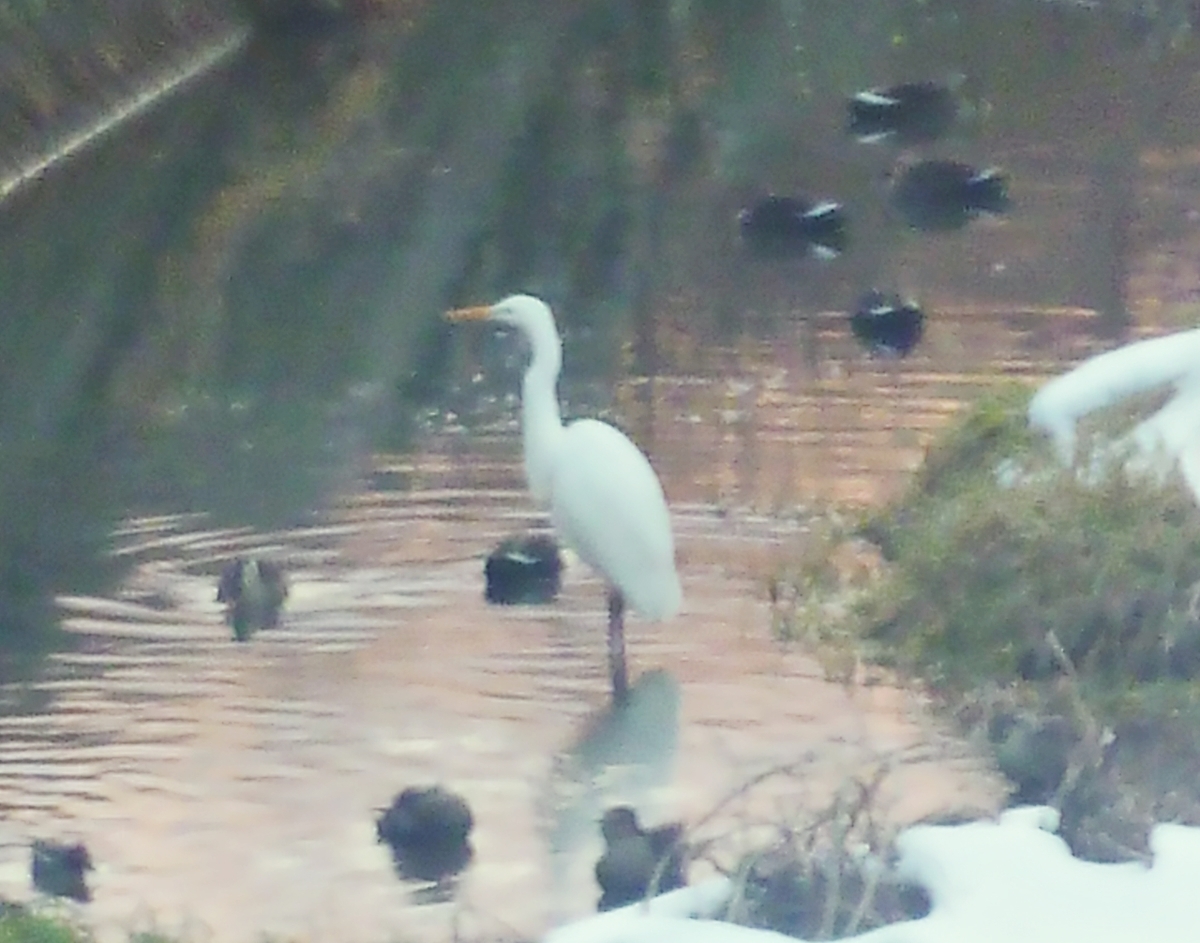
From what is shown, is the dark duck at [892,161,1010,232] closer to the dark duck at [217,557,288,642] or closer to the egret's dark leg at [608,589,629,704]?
the dark duck at [217,557,288,642]

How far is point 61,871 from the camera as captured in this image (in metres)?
4.91

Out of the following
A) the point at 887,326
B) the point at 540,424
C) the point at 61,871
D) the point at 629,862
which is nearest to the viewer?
the point at 629,862

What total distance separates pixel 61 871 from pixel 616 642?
1749mm

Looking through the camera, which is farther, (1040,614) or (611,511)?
(611,511)

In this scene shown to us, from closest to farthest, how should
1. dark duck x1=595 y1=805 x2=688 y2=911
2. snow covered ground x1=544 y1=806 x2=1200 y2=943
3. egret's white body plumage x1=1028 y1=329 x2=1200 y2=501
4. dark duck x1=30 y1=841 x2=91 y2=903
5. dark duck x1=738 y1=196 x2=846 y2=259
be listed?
snow covered ground x1=544 y1=806 x2=1200 y2=943, dark duck x1=595 y1=805 x2=688 y2=911, dark duck x1=30 y1=841 x2=91 y2=903, egret's white body plumage x1=1028 y1=329 x2=1200 y2=501, dark duck x1=738 y1=196 x2=846 y2=259

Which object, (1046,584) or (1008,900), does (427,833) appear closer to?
(1046,584)

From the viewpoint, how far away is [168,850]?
5211mm

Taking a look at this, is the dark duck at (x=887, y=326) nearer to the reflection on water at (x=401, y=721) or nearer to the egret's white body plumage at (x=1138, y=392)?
the reflection on water at (x=401, y=721)

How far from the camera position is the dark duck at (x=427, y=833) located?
5051 mm

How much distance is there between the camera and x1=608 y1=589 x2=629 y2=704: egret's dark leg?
6.02m

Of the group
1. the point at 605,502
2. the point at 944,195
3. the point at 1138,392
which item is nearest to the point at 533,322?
the point at 605,502

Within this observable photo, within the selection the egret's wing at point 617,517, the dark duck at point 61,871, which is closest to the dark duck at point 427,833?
the dark duck at point 61,871

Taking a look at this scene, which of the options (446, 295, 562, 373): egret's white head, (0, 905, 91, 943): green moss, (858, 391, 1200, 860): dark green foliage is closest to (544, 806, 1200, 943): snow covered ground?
(858, 391, 1200, 860): dark green foliage

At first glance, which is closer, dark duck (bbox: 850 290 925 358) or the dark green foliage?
the dark green foliage
